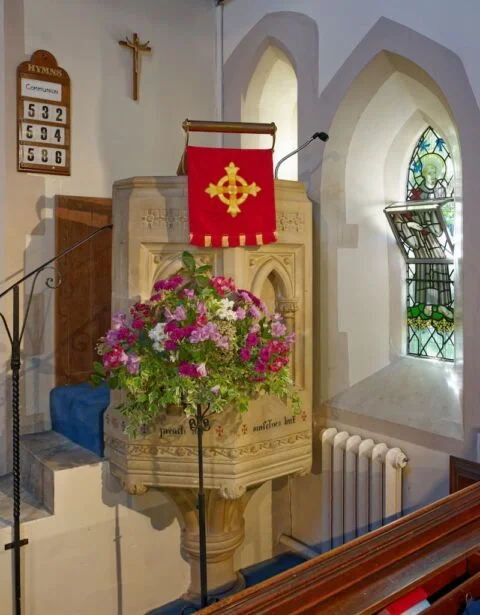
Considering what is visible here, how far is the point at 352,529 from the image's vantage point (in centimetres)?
338

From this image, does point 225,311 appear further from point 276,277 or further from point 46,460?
point 46,460

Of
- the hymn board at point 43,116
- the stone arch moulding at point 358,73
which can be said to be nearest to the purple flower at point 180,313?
the stone arch moulding at point 358,73

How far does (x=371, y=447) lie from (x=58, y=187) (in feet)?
7.83

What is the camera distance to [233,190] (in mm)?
3049

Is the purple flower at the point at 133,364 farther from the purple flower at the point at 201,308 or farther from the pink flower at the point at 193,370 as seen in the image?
the purple flower at the point at 201,308

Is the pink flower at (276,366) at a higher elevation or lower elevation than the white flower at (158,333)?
lower

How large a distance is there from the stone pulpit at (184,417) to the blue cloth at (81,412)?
146 mm

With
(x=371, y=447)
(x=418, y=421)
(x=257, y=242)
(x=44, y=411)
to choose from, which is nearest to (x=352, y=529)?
(x=371, y=447)

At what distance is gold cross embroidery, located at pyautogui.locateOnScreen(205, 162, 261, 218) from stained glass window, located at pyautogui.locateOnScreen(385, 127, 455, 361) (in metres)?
0.95

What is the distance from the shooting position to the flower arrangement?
2549 mm

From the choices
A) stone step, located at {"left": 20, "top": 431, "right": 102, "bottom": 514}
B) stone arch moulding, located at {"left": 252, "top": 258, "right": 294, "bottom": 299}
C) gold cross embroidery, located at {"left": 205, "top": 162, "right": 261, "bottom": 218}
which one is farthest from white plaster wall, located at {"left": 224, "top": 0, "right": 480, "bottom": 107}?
stone step, located at {"left": 20, "top": 431, "right": 102, "bottom": 514}

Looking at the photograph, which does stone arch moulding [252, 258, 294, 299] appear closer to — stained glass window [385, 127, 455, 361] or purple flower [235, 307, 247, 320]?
purple flower [235, 307, 247, 320]

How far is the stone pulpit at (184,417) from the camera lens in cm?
302

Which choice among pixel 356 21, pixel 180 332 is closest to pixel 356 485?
pixel 180 332
